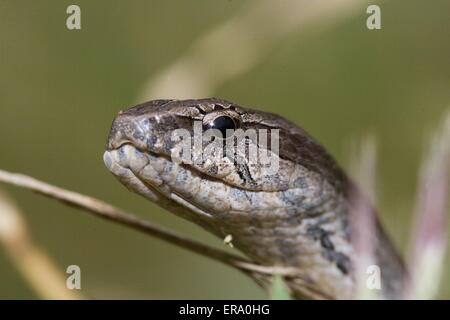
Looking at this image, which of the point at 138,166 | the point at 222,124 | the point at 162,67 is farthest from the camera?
the point at 162,67

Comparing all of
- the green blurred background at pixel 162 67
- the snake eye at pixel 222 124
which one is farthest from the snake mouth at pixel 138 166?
the green blurred background at pixel 162 67

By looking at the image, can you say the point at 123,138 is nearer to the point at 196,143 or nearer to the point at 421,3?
the point at 196,143

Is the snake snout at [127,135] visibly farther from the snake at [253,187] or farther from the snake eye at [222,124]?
the snake eye at [222,124]

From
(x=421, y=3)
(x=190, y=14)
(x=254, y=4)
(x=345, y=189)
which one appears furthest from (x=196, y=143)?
(x=421, y=3)

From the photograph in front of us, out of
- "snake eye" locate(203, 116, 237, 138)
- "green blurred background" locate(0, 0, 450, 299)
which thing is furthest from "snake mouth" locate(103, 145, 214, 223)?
"green blurred background" locate(0, 0, 450, 299)

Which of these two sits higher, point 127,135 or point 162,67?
point 162,67

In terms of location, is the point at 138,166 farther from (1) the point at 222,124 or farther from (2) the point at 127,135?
(1) the point at 222,124

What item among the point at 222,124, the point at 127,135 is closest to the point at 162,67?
the point at 222,124
